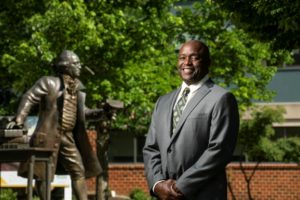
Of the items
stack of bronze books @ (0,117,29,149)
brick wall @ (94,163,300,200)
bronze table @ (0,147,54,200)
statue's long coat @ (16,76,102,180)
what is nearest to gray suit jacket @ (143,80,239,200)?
stack of bronze books @ (0,117,29,149)

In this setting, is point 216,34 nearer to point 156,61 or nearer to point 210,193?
point 156,61

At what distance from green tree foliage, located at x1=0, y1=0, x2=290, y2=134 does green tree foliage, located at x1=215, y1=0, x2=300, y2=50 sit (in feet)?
23.2

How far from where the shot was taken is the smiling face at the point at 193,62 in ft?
14.3

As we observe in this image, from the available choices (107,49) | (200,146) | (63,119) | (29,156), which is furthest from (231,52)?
(200,146)

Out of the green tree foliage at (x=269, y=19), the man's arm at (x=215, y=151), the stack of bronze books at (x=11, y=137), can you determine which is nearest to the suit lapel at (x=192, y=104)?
the man's arm at (x=215, y=151)

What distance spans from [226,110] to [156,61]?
513 inches

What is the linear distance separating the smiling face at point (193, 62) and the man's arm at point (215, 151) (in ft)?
0.82

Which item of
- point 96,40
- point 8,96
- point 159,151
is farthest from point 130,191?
point 159,151

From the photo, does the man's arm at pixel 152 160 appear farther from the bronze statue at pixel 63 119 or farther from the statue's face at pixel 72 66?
the statue's face at pixel 72 66

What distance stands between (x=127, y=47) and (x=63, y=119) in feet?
24.5

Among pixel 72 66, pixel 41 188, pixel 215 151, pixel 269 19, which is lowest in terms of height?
pixel 41 188

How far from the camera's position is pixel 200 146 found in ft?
14.0

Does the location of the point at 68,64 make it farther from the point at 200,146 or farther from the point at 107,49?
the point at 107,49

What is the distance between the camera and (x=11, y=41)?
1803cm
